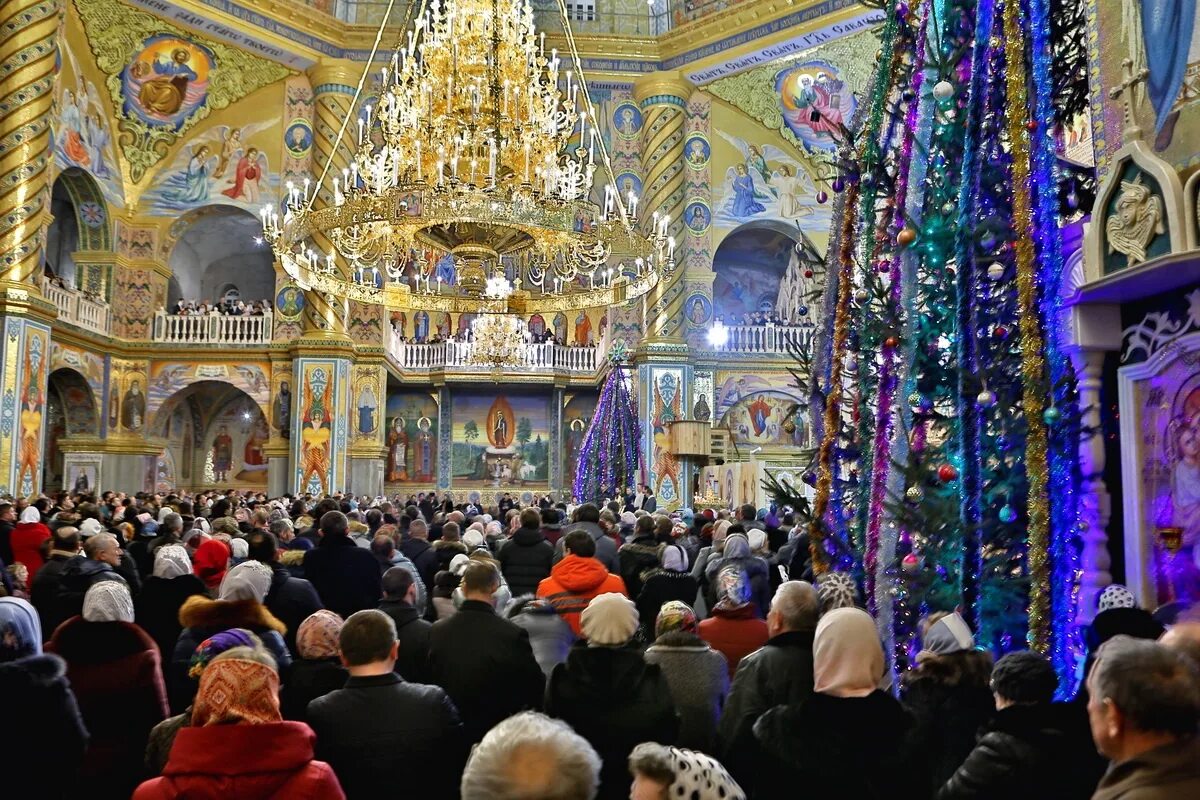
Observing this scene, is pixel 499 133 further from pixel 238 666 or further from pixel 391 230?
pixel 238 666

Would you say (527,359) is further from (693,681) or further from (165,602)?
(693,681)

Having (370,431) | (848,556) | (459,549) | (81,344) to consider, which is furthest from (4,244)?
(848,556)

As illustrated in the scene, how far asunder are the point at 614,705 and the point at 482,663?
87 cm

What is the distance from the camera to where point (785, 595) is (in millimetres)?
3547

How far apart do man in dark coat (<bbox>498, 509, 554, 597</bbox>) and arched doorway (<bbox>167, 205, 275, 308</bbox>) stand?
2027 cm

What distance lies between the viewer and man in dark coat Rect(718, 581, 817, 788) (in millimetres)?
3285

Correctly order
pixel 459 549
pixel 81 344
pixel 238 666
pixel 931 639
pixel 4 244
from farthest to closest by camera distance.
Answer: pixel 81 344
pixel 4 244
pixel 459 549
pixel 931 639
pixel 238 666

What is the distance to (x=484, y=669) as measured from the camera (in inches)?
155

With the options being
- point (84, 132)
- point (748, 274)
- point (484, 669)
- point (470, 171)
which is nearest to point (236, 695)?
point (484, 669)

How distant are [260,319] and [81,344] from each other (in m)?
3.64

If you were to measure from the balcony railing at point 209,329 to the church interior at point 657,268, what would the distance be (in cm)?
9

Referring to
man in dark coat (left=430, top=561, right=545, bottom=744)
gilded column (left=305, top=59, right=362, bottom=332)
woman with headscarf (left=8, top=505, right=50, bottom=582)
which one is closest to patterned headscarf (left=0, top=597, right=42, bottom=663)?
man in dark coat (left=430, top=561, right=545, bottom=744)

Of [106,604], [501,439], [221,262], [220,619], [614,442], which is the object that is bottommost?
[220,619]

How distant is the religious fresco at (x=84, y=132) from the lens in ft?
63.6
